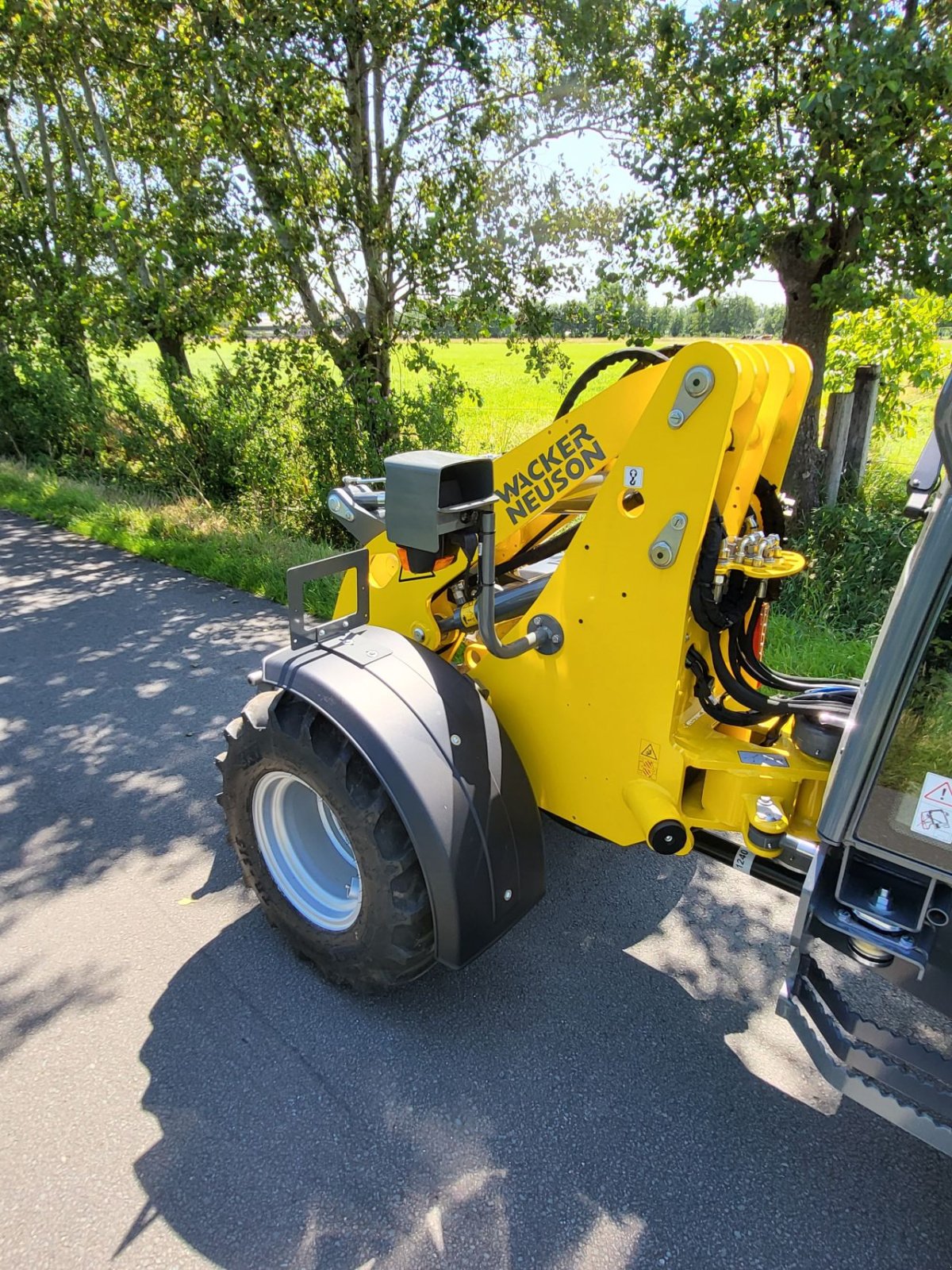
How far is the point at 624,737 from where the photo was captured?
2.28 meters

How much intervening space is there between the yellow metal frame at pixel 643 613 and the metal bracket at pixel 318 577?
466 mm

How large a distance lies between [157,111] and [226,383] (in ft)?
8.44

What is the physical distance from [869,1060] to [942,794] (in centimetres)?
63

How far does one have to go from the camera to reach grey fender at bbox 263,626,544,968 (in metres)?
2.12

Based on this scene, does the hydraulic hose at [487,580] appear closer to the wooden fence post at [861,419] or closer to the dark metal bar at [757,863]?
the dark metal bar at [757,863]

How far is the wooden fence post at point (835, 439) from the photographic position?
19.9ft

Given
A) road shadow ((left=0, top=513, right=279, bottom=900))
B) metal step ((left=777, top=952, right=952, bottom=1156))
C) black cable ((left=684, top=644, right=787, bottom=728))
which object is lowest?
road shadow ((left=0, top=513, right=279, bottom=900))

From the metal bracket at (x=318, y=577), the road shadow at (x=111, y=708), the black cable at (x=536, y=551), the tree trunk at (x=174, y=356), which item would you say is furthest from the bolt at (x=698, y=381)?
the tree trunk at (x=174, y=356)

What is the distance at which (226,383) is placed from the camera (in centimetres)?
Answer: 873

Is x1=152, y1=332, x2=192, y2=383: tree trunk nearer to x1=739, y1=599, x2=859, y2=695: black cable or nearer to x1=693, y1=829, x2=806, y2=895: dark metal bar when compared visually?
x1=739, y1=599, x2=859, y2=695: black cable

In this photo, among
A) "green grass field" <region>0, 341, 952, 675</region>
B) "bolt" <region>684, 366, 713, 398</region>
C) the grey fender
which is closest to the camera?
"bolt" <region>684, 366, 713, 398</region>

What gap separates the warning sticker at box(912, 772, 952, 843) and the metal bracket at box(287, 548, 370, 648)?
1686mm

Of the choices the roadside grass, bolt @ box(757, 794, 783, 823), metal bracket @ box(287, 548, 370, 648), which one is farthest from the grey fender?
the roadside grass

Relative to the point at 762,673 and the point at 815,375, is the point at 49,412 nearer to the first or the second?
the point at 815,375
